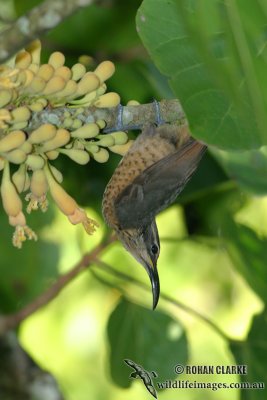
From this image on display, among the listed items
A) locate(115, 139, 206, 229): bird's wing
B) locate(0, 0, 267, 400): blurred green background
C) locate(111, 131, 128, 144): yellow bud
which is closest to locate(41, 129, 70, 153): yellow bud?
locate(111, 131, 128, 144): yellow bud

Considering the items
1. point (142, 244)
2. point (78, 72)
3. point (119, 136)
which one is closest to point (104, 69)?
point (78, 72)

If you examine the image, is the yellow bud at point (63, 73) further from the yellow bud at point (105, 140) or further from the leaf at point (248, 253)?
the leaf at point (248, 253)

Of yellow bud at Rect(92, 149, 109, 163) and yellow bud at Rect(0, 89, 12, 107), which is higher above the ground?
yellow bud at Rect(0, 89, 12, 107)

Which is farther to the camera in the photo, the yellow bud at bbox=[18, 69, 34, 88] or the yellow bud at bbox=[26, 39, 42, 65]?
the yellow bud at bbox=[26, 39, 42, 65]

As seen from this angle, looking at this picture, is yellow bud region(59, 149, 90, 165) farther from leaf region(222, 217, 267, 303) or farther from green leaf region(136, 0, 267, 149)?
leaf region(222, 217, 267, 303)

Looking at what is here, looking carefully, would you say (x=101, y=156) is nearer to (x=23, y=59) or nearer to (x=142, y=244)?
(x=23, y=59)

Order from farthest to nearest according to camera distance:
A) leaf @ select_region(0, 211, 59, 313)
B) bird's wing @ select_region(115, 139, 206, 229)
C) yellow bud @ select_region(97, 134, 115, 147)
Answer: leaf @ select_region(0, 211, 59, 313), bird's wing @ select_region(115, 139, 206, 229), yellow bud @ select_region(97, 134, 115, 147)
